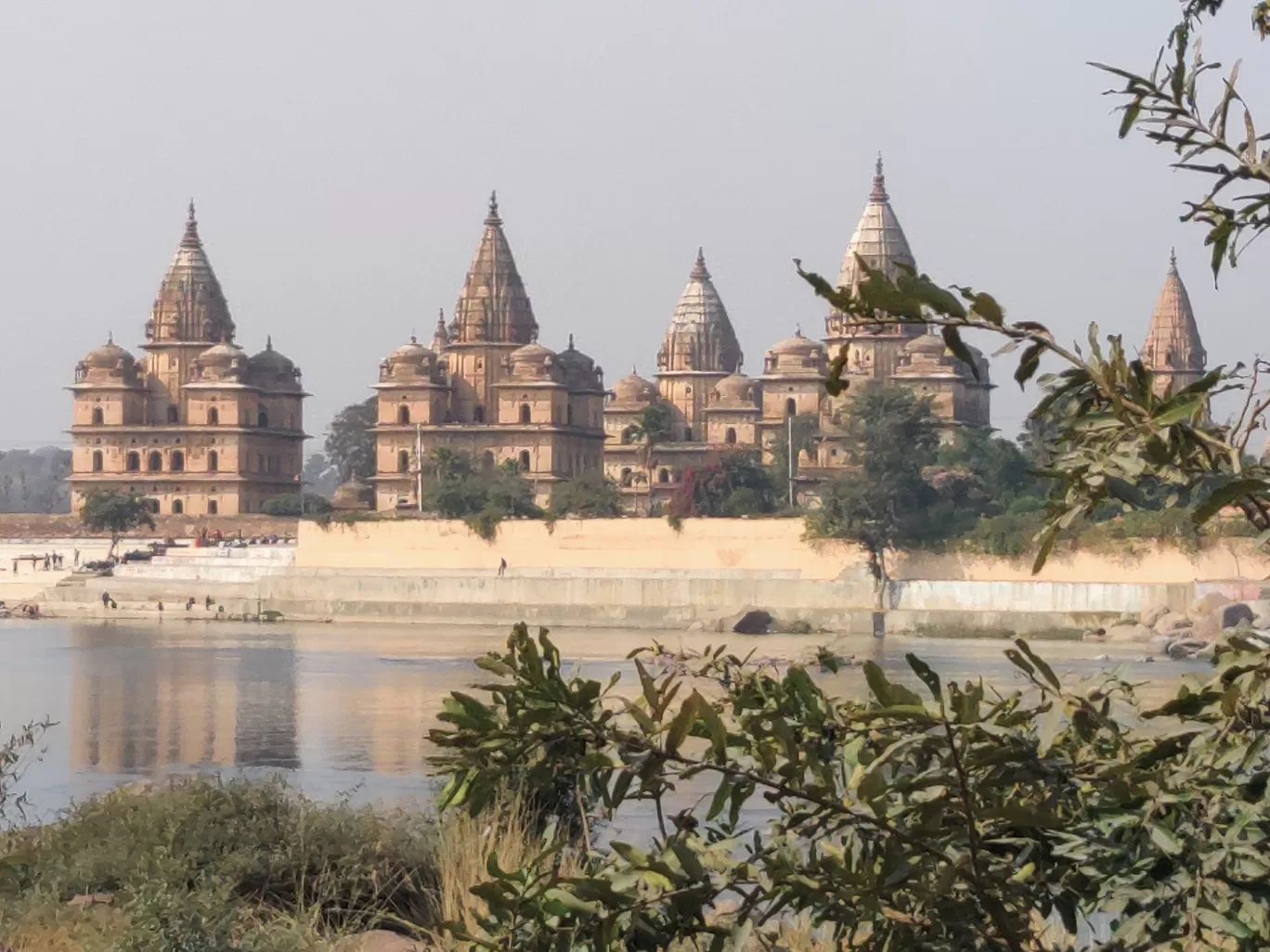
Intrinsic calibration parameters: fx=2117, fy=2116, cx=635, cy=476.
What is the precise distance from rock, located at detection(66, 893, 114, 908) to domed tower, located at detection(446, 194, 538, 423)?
165ft

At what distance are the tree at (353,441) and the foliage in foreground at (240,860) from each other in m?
60.8

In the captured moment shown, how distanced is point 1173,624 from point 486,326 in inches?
1226

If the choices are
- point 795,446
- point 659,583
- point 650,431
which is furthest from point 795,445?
point 659,583

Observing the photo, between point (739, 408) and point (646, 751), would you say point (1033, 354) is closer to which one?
point (646, 751)

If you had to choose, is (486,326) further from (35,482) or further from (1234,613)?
(35,482)

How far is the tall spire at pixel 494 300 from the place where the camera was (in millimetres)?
56000

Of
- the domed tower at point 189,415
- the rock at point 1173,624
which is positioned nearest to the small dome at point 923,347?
the domed tower at point 189,415

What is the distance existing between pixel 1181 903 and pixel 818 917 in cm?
34

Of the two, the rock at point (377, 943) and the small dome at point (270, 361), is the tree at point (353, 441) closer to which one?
the small dome at point (270, 361)

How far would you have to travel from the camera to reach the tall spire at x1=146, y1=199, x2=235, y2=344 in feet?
189

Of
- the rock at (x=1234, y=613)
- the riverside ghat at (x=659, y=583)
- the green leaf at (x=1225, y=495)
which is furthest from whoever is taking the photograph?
the riverside ghat at (x=659, y=583)

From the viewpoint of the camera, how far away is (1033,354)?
1910 mm

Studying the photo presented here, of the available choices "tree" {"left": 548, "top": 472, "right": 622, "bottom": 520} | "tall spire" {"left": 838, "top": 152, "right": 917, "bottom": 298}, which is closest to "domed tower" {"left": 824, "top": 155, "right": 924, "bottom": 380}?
"tall spire" {"left": 838, "top": 152, "right": 917, "bottom": 298}

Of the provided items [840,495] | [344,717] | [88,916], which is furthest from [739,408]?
[88,916]
